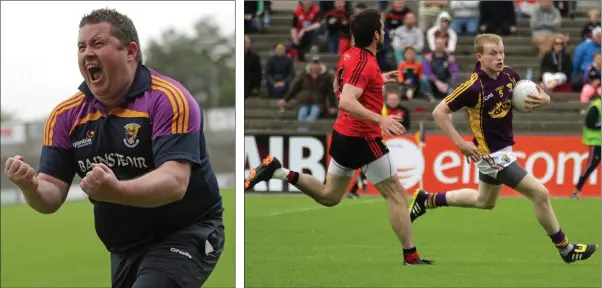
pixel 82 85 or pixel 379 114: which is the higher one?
pixel 82 85

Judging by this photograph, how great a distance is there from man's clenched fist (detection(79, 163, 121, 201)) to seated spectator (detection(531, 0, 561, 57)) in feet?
17.9

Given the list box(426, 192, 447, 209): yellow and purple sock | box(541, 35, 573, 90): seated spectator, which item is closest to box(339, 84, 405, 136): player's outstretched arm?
box(426, 192, 447, 209): yellow and purple sock

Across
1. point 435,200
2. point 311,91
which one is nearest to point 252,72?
point 311,91

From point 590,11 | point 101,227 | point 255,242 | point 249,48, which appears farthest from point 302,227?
point 590,11

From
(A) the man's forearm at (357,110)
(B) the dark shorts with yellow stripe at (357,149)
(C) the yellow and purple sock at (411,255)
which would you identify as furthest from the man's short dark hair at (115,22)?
(C) the yellow and purple sock at (411,255)

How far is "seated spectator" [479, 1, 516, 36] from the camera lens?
9.50m

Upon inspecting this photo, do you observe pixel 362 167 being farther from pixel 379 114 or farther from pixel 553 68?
pixel 553 68

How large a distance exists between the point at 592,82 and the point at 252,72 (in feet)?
9.10

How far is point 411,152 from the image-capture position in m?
9.02

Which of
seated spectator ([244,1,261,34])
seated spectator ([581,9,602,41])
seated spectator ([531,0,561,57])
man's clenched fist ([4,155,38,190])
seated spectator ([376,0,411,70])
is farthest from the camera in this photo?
seated spectator ([581,9,602,41])

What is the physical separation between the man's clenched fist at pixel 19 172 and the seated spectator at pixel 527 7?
729 centimetres

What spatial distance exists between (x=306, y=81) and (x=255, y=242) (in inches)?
53.3

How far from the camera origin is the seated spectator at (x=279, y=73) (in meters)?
8.03

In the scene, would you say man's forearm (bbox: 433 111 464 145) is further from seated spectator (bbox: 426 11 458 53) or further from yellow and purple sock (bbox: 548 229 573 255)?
seated spectator (bbox: 426 11 458 53)
